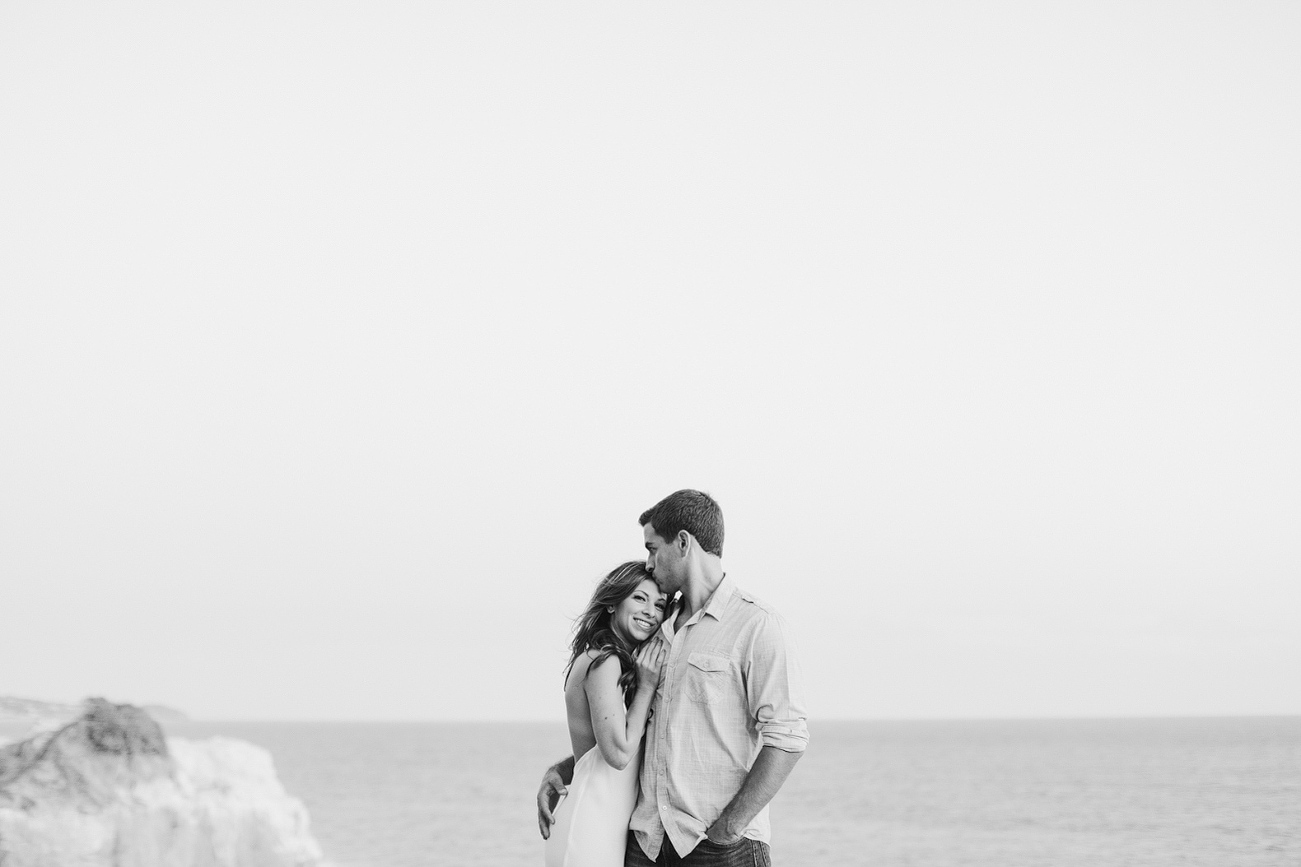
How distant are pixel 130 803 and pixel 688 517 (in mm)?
9729

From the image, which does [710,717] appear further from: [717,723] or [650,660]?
[650,660]

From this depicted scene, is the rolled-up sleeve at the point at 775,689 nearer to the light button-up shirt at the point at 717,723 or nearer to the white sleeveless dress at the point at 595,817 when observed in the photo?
the light button-up shirt at the point at 717,723

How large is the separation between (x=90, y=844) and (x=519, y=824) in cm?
3261

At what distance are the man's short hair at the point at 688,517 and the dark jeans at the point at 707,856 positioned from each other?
3.39ft

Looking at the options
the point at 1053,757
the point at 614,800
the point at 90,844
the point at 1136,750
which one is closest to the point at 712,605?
the point at 614,800

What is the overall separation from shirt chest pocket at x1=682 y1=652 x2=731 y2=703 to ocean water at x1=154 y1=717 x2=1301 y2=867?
20644mm

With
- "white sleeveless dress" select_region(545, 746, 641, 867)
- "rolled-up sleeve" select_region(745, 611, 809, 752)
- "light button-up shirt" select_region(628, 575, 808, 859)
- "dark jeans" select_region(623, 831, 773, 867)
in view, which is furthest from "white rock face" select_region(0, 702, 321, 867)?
"rolled-up sleeve" select_region(745, 611, 809, 752)

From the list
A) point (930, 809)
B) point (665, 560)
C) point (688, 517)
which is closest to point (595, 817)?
point (665, 560)

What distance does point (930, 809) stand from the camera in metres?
50.6

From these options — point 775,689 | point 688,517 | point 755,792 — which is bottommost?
point 755,792

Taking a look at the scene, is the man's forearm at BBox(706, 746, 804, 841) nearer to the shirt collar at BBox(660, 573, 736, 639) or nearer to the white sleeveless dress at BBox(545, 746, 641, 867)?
the white sleeveless dress at BBox(545, 746, 641, 867)

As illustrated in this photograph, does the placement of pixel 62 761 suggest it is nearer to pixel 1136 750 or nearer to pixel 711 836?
pixel 711 836

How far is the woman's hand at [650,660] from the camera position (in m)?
4.48

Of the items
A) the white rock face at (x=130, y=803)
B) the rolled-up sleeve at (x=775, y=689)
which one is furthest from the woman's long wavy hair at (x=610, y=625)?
the white rock face at (x=130, y=803)
